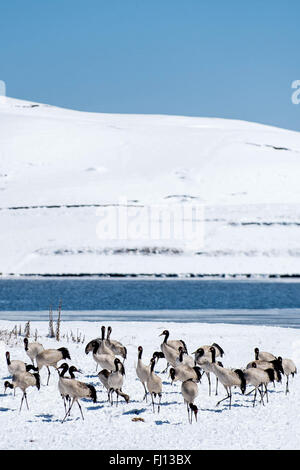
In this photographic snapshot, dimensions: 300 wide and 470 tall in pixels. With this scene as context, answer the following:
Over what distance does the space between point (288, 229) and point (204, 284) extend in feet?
63.8

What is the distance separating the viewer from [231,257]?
67.4 metres

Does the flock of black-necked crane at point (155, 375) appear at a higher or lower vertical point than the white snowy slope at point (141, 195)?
lower

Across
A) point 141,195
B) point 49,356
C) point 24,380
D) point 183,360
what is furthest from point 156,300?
point 141,195

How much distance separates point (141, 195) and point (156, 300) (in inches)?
1785

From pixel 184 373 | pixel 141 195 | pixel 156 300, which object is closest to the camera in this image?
pixel 184 373

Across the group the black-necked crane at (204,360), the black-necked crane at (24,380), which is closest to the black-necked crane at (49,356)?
the black-necked crane at (24,380)

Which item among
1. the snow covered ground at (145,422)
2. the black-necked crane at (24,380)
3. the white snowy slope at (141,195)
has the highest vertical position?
the white snowy slope at (141,195)

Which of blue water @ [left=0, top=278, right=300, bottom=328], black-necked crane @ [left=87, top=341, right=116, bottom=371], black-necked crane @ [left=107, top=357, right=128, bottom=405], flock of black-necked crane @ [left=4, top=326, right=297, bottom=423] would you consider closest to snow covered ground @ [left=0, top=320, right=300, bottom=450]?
flock of black-necked crane @ [left=4, top=326, right=297, bottom=423]

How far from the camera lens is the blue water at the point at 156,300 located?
114 ft

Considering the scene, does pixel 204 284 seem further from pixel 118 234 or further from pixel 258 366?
pixel 258 366

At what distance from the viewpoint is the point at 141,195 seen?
89.4 m

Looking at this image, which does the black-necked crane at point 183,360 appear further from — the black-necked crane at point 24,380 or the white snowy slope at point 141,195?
the white snowy slope at point 141,195

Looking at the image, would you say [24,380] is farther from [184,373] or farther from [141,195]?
[141,195]

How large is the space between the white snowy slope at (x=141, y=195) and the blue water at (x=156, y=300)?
5.47 m
